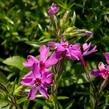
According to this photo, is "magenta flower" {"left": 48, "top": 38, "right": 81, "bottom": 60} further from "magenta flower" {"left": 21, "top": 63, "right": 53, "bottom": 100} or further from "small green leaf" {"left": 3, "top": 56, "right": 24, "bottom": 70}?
"small green leaf" {"left": 3, "top": 56, "right": 24, "bottom": 70}

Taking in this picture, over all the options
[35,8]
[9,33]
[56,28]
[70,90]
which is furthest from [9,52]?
[56,28]

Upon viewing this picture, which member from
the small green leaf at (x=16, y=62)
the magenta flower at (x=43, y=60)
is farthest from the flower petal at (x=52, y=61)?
the small green leaf at (x=16, y=62)

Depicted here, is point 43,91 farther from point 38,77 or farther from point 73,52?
point 73,52

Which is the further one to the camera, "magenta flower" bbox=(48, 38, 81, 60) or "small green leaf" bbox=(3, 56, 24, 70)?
"small green leaf" bbox=(3, 56, 24, 70)

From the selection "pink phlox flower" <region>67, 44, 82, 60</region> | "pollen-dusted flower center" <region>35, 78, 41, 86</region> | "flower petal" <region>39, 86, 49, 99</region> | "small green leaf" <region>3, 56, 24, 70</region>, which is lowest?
"small green leaf" <region>3, 56, 24, 70</region>

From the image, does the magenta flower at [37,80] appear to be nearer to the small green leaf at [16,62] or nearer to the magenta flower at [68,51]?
the magenta flower at [68,51]

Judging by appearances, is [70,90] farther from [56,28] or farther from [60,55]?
[60,55]

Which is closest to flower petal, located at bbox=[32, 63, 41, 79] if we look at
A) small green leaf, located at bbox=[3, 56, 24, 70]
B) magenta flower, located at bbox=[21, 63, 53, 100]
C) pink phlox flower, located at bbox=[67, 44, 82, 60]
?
magenta flower, located at bbox=[21, 63, 53, 100]

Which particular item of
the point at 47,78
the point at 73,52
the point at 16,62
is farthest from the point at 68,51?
the point at 16,62
